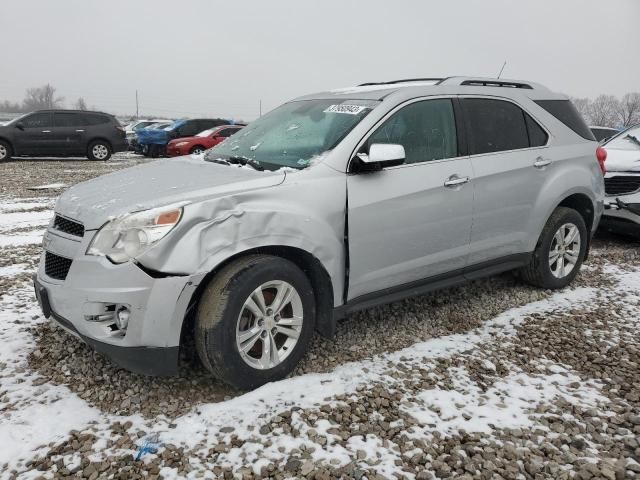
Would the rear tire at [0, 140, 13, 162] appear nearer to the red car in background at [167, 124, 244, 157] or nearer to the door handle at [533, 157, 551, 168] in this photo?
the red car in background at [167, 124, 244, 157]

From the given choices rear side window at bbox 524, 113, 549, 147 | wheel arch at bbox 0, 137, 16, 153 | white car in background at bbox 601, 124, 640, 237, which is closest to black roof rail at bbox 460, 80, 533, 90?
rear side window at bbox 524, 113, 549, 147

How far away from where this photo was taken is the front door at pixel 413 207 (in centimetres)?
309

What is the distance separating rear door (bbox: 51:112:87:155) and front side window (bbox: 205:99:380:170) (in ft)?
45.4

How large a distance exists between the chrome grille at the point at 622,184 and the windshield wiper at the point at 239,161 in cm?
499

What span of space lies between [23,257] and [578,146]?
17.6 ft

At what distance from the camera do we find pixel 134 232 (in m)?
2.52

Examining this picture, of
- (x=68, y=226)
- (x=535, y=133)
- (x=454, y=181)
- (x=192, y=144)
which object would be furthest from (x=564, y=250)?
(x=192, y=144)

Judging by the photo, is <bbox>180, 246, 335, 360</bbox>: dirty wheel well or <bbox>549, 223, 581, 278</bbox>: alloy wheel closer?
<bbox>180, 246, 335, 360</bbox>: dirty wheel well

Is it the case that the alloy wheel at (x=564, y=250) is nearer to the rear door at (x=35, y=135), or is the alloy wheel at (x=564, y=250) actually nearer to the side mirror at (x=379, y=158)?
the side mirror at (x=379, y=158)

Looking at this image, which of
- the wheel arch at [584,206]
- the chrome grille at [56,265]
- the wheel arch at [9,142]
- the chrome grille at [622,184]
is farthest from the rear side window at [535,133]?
the wheel arch at [9,142]

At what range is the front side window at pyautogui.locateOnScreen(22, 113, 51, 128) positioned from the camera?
15.3m

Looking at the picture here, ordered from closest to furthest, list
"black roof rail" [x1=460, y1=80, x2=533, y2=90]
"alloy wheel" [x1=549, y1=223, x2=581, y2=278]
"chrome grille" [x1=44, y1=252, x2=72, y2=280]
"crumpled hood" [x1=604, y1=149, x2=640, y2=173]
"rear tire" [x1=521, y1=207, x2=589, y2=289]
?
"chrome grille" [x1=44, y1=252, x2=72, y2=280]
"black roof rail" [x1=460, y1=80, x2=533, y2=90]
"rear tire" [x1=521, y1=207, x2=589, y2=289]
"alloy wheel" [x1=549, y1=223, x2=581, y2=278]
"crumpled hood" [x1=604, y1=149, x2=640, y2=173]

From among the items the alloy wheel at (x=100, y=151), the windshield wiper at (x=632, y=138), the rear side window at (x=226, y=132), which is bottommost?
the alloy wheel at (x=100, y=151)

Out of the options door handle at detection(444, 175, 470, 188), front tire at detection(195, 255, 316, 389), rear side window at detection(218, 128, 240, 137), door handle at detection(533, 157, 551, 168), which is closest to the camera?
front tire at detection(195, 255, 316, 389)
